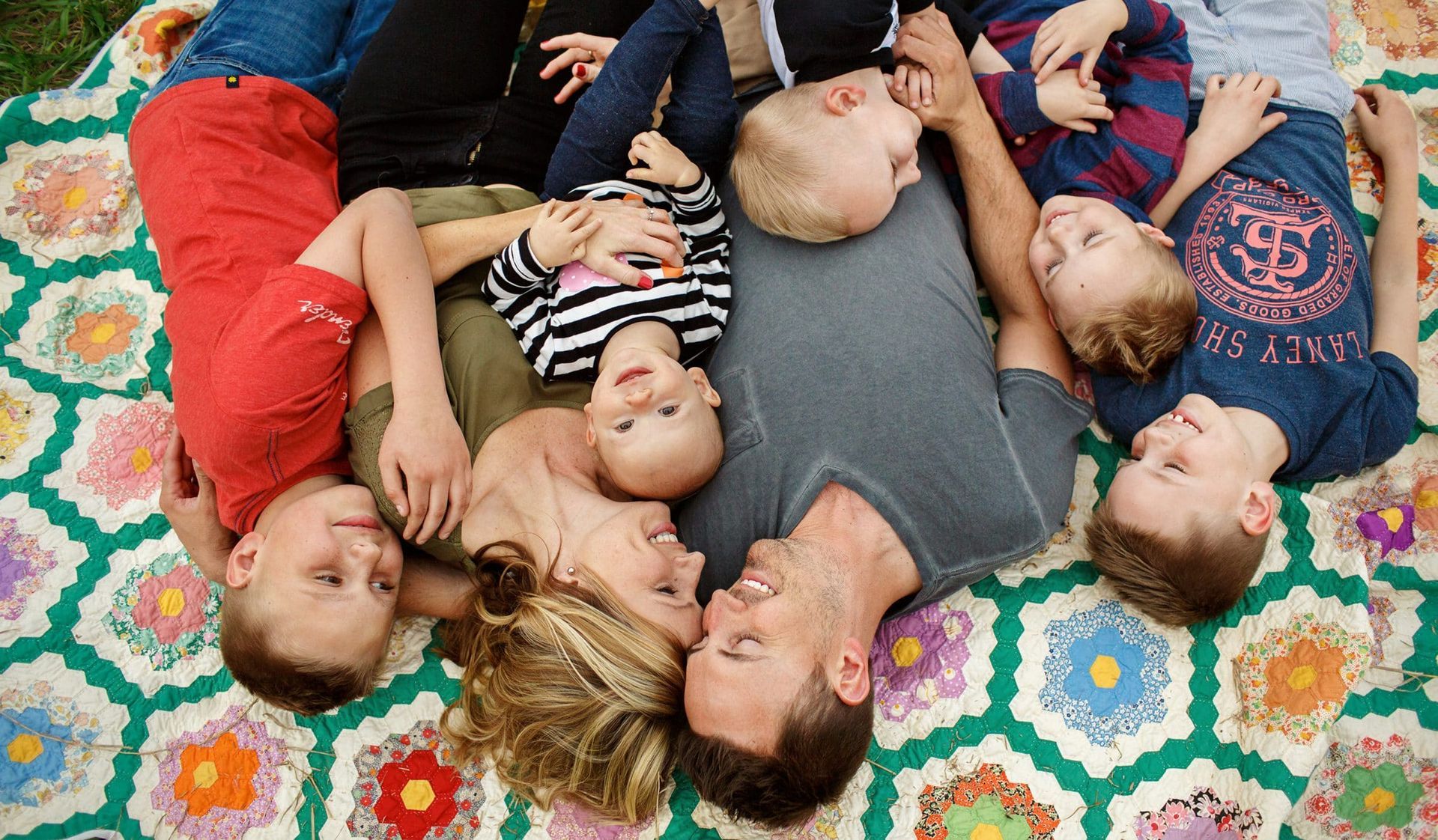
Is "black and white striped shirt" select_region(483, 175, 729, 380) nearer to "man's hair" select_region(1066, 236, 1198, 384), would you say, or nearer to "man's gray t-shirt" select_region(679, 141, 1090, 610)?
"man's gray t-shirt" select_region(679, 141, 1090, 610)

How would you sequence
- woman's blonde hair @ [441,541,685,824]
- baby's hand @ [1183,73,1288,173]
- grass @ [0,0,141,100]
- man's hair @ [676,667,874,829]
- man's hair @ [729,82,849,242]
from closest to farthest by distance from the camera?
1. man's hair @ [676,667,874,829]
2. woman's blonde hair @ [441,541,685,824]
3. man's hair @ [729,82,849,242]
4. baby's hand @ [1183,73,1288,173]
5. grass @ [0,0,141,100]

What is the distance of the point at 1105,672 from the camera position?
71.6 inches

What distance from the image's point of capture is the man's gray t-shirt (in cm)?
164

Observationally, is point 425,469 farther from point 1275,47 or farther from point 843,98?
point 1275,47

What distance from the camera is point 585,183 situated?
1.95 meters

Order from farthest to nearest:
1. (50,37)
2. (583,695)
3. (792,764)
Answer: (50,37)
(583,695)
(792,764)

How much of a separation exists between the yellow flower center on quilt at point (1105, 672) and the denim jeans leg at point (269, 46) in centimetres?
218

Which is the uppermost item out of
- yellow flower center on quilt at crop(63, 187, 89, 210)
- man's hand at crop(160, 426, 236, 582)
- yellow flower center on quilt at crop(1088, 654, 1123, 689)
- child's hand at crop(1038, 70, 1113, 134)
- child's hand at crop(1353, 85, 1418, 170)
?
child's hand at crop(1038, 70, 1113, 134)

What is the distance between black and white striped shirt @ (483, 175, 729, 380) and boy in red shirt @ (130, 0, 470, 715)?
0.19m

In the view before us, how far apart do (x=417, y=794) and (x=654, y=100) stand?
4.94 feet

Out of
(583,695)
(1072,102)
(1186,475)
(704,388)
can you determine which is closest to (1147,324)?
(1186,475)

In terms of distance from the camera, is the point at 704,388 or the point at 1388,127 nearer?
the point at 704,388

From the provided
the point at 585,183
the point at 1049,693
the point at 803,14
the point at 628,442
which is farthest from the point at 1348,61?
the point at 628,442

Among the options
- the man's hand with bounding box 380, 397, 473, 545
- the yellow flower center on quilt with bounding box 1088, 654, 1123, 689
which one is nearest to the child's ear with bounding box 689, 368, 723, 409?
the man's hand with bounding box 380, 397, 473, 545
